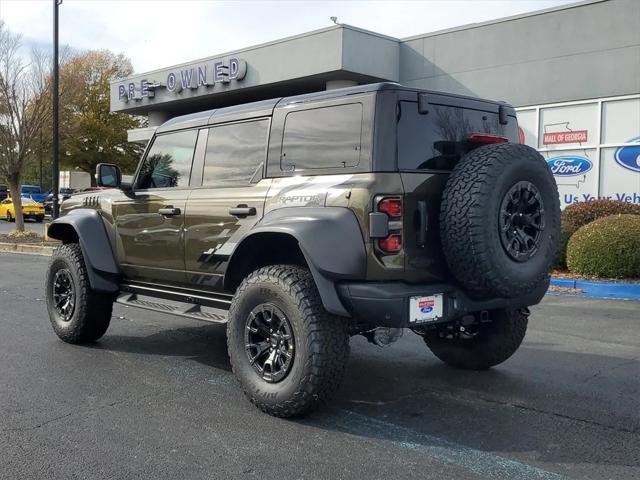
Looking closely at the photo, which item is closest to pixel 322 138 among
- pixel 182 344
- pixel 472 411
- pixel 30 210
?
pixel 472 411

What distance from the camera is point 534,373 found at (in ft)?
16.6

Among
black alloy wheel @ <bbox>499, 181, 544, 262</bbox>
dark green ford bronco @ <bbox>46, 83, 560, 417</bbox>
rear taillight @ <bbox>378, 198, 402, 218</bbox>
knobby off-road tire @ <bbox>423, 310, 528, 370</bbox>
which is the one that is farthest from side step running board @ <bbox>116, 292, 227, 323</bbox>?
black alloy wheel @ <bbox>499, 181, 544, 262</bbox>

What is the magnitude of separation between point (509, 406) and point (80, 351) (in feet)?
12.3

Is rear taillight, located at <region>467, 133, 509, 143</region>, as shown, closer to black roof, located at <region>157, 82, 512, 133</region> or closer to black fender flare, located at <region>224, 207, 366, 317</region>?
black roof, located at <region>157, 82, 512, 133</region>

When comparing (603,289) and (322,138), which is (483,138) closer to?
(322,138)

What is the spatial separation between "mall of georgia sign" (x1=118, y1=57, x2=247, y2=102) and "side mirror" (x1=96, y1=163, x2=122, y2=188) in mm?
15105

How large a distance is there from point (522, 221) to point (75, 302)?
3983 millimetres

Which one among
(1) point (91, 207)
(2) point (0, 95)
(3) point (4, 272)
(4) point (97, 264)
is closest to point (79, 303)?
(4) point (97, 264)

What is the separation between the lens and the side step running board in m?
4.69

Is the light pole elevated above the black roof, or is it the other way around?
the light pole

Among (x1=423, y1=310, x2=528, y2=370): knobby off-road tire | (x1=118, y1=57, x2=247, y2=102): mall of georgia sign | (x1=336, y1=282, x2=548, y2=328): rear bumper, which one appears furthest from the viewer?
(x1=118, y1=57, x2=247, y2=102): mall of georgia sign

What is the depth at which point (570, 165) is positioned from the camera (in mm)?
14656

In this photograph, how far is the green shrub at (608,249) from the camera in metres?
9.53

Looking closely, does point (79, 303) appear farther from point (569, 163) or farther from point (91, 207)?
point (569, 163)
